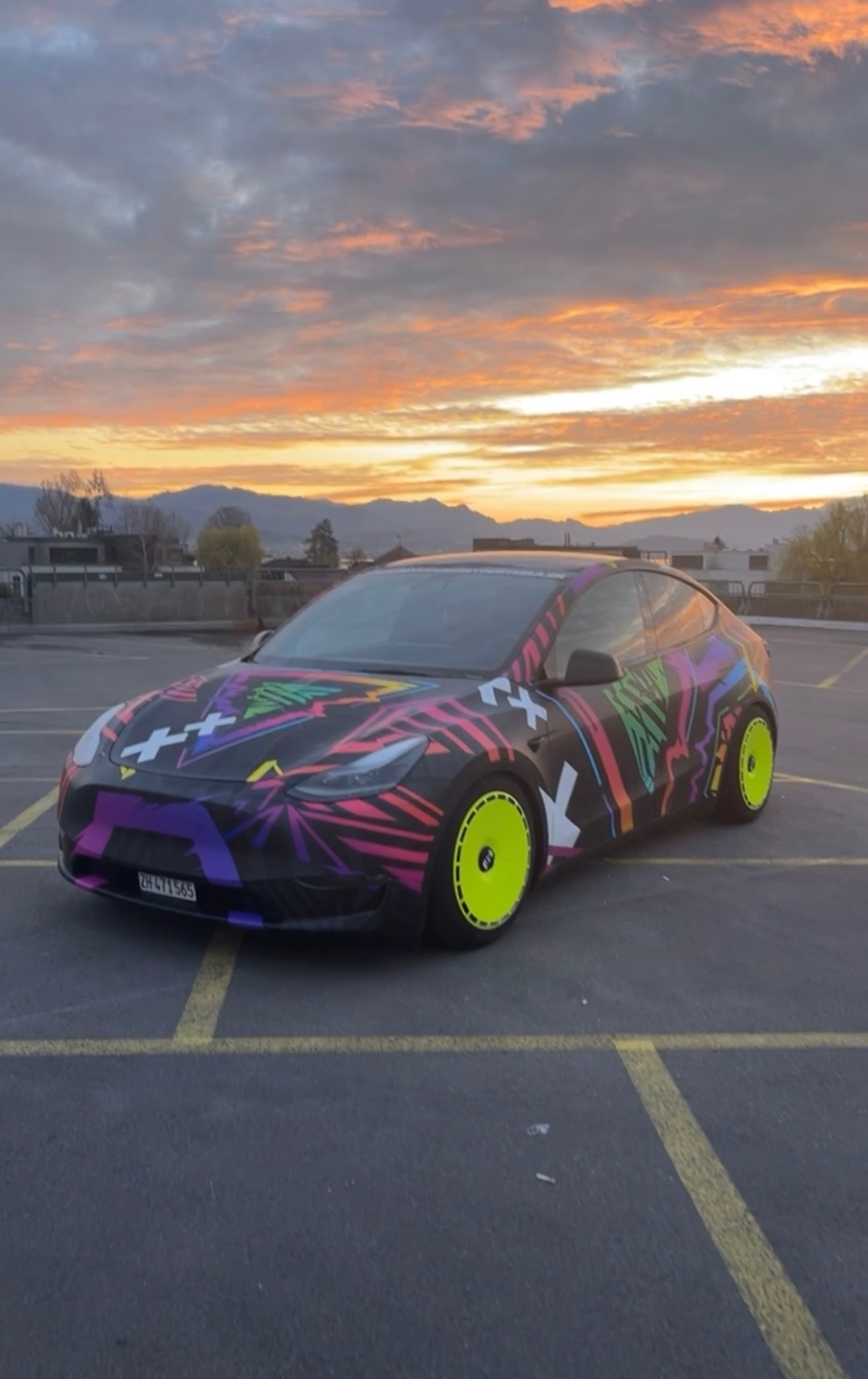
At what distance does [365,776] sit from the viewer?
4191 mm

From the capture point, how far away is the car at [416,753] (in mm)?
4102

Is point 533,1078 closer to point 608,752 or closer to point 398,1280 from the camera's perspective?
point 398,1280

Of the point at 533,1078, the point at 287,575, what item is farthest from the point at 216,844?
the point at 287,575

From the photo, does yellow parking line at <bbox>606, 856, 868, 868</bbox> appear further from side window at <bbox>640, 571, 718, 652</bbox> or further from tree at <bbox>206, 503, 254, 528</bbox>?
tree at <bbox>206, 503, 254, 528</bbox>

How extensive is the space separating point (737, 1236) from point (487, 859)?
1992 millimetres

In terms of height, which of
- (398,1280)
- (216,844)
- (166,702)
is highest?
(166,702)

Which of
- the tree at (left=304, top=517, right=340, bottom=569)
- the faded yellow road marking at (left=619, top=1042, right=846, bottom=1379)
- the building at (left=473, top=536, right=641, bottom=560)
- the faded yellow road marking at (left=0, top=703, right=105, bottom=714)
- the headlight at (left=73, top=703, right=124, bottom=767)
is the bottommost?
the faded yellow road marking at (left=619, top=1042, right=846, bottom=1379)

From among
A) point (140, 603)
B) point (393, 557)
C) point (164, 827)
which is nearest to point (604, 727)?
point (164, 827)

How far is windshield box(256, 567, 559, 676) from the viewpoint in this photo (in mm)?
5207

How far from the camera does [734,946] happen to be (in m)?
4.61

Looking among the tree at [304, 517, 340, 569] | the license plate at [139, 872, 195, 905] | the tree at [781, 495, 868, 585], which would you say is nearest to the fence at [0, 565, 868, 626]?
the license plate at [139, 872, 195, 905]

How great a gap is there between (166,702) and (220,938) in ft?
3.54

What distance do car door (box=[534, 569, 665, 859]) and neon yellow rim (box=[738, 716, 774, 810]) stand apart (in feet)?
3.48

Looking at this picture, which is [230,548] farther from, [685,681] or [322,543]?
[685,681]
